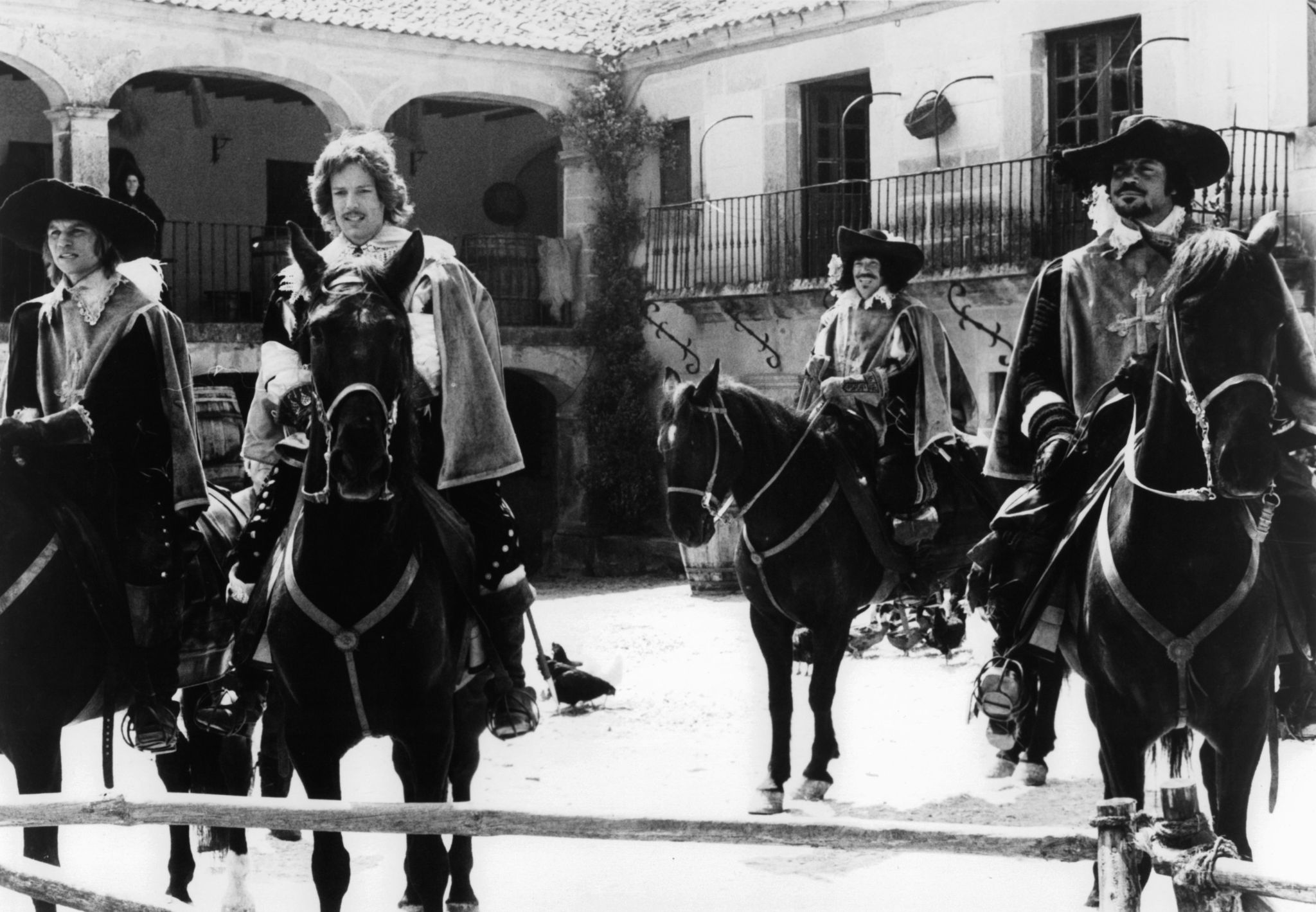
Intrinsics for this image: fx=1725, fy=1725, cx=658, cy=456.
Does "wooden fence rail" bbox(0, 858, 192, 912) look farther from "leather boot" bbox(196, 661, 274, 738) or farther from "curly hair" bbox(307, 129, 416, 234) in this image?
"curly hair" bbox(307, 129, 416, 234)

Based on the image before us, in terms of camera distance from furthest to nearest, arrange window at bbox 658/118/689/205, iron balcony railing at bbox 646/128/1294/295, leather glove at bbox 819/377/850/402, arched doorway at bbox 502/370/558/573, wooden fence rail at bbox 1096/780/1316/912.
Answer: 1. arched doorway at bbox 502/370/558/573
2. window at bbox 658/118/689/205
3. iron balcony railing at bbox 646/128/1294/295
4. leather glove at bbox 819/377/850/402
5. wooden fence rail at bbox 1096/780/1316/912

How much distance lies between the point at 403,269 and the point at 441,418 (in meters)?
0.64

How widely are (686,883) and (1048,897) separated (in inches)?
51.4

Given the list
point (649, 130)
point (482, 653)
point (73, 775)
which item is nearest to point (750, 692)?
point (73, 775)

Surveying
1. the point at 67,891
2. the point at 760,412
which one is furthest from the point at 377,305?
the point at 760,412

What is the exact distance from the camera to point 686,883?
251 inches

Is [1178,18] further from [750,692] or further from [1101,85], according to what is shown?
[750,692]

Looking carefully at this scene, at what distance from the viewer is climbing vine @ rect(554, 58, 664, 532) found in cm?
1961

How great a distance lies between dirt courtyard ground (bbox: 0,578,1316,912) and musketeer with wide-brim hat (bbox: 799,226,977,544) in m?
1.37

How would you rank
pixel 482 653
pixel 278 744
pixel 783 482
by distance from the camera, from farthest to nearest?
pixel 783 482 < pixel 278 744 < pixel 482 653

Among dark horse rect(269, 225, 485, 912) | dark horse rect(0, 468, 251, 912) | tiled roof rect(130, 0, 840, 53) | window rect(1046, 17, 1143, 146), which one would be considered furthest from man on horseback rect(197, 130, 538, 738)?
tiled roof rect(130, 0, 840, 53)

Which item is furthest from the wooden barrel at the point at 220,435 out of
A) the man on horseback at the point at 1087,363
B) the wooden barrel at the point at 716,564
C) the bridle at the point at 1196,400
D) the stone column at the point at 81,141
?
the stone column at the point at 81,141

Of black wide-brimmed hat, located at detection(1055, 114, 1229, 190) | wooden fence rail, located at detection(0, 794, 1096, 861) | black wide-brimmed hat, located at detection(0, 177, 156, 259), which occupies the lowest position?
wooden fence rail, located at detection(0, 794, 1096, 861)

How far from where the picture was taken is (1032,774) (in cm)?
787
